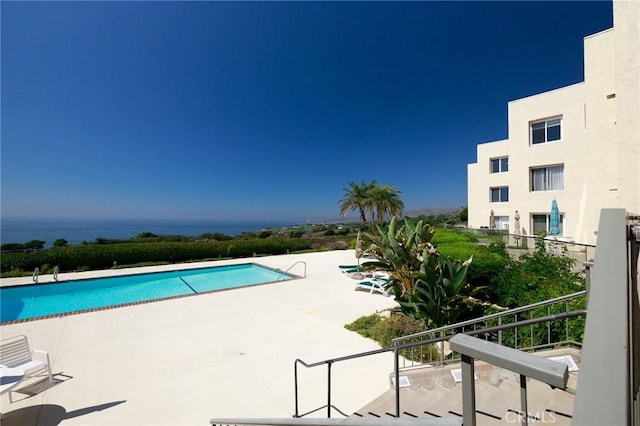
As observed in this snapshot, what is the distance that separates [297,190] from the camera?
6488 cm

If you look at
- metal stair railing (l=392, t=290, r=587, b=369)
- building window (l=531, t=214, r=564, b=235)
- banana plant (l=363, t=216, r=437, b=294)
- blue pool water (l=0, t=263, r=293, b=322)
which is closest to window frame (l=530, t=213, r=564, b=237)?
building window (l=531, t=214, r=564, b=235)

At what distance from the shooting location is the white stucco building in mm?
11031

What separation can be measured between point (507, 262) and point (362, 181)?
78.2ft

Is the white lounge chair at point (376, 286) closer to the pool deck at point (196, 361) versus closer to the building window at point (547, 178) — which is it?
the pool deck at point (196, 361)

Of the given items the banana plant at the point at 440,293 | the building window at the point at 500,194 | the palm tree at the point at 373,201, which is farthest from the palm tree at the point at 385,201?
the banana plant at the point at 440,293

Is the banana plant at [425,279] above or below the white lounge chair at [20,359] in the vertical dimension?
above

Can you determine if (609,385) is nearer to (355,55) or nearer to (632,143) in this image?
(632,143)

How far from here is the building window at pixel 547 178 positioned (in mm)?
15358

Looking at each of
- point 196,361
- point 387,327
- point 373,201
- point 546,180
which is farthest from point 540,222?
point 196,361

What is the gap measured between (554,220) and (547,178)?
2861 millimetres

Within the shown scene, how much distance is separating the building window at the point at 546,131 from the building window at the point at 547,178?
1675mm

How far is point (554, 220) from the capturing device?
579 inches

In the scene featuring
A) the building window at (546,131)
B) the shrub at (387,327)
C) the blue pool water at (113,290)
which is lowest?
the blue pool water at (113,290)

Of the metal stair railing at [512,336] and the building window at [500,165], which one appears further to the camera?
the building window at [500,165]
